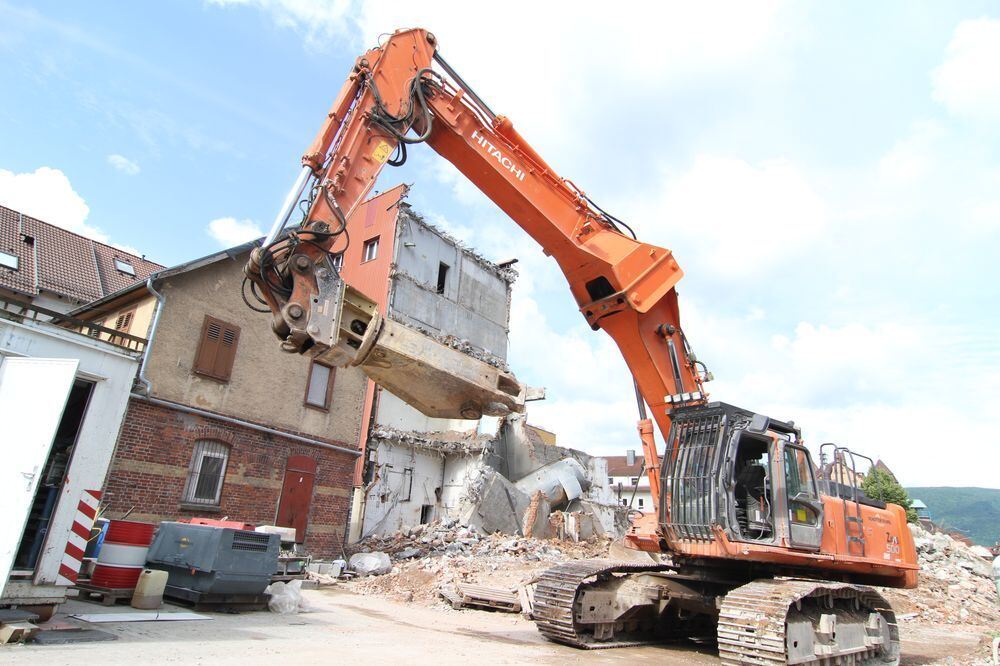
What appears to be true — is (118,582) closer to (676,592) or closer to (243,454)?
(243,454)

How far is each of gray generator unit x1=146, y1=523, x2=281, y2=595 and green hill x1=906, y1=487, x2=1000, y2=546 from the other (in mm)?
129716

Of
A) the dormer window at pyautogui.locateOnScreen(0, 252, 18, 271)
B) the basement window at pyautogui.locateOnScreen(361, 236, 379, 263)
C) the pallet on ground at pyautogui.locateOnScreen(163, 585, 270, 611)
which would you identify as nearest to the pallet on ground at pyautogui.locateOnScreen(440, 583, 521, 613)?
the pallet on ground at pyautogui.locateOnScreen(163, 585, 270, 611)

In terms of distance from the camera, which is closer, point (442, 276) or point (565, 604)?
point (565, 604)

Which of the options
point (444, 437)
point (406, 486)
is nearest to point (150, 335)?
point (406, 486)

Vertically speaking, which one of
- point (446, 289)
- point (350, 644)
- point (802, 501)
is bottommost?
point (350, 644)

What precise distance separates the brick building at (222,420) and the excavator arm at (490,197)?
27.9ft

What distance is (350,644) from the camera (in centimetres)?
742

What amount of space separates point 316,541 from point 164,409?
5.04 m

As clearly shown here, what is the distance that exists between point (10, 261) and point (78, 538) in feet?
61.2

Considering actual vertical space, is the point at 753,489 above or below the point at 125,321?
below

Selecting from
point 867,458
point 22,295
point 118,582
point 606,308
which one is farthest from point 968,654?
point 22,295

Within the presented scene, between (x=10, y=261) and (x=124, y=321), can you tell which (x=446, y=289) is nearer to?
(x=124, y=321)

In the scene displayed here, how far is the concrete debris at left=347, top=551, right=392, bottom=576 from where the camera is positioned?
52.8 ft

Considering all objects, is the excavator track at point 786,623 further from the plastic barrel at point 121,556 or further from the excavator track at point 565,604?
the plastic barrel at point 121,556
